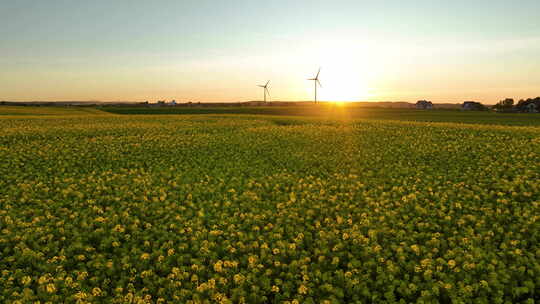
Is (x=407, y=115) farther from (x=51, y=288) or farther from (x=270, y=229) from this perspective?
(x=51, y=288)

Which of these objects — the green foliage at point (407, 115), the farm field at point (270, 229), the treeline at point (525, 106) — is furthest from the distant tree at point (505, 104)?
the farm field at point (270, 229)

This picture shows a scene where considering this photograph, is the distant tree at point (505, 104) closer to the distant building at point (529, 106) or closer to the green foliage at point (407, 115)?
the distant building at point (529, 106)

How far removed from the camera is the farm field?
8.91 metres

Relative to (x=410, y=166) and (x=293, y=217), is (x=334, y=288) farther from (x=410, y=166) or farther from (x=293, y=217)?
(x=410, y=166)

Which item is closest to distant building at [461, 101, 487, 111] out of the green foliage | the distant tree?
the distant tree

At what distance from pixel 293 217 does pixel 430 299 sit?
576 cm

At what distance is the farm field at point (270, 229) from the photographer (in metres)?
8.91

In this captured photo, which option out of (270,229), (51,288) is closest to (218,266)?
(270,229)

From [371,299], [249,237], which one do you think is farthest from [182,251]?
[371,299]

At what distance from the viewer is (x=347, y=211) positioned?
13.8 meters

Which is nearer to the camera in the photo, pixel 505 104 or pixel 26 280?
pixel 26 280

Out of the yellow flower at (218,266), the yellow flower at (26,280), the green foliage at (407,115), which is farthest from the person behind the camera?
the green foliage at (407,115)

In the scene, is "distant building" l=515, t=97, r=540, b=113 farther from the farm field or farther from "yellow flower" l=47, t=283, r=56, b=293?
"yellow flower" l=47, t=283, r=56, b=293

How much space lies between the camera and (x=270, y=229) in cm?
1243
